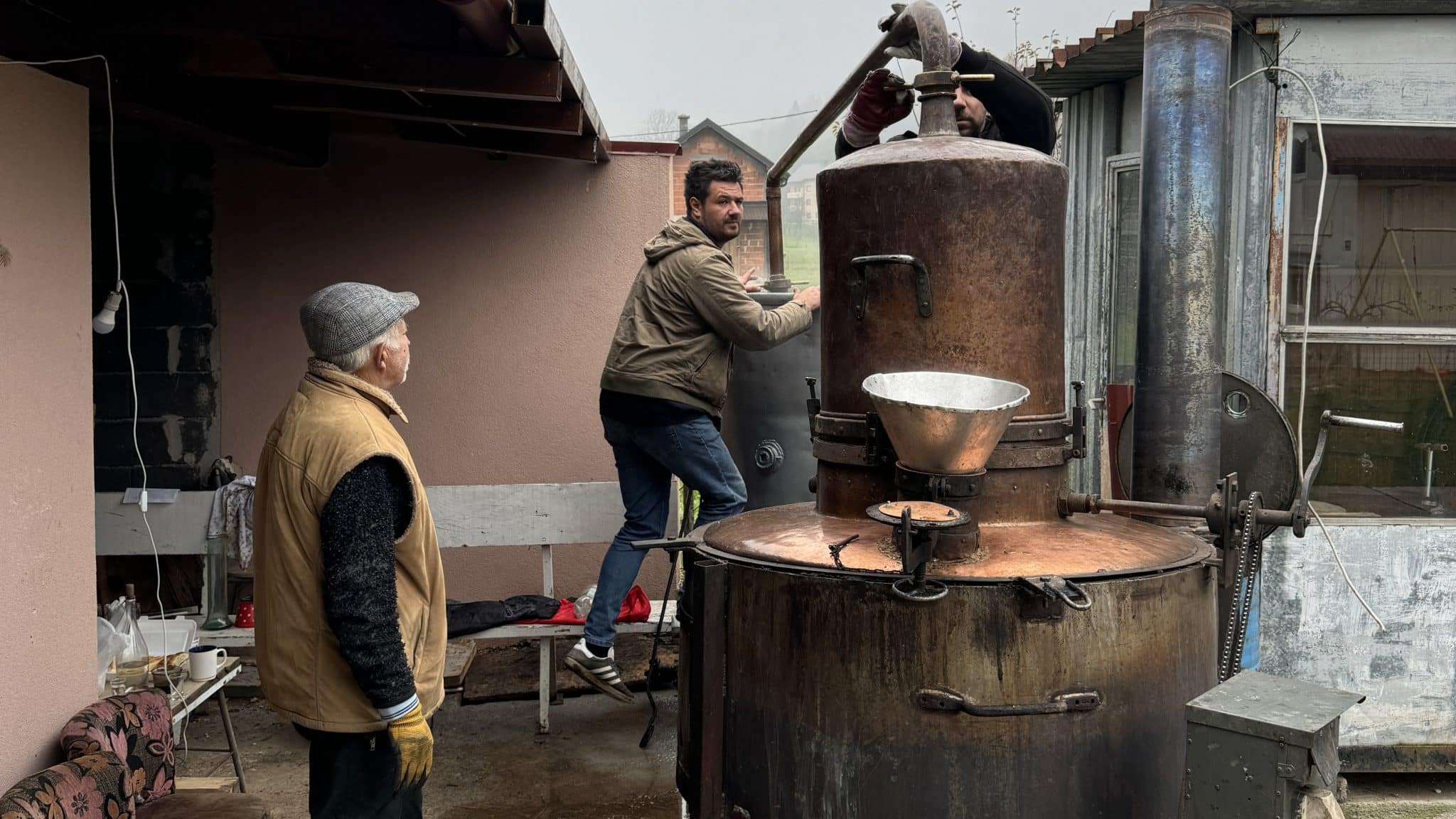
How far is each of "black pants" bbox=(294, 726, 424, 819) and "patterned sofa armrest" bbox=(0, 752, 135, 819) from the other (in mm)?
695

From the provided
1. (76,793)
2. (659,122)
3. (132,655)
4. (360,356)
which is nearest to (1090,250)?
(360,356)

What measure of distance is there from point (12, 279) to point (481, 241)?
3.80 metres

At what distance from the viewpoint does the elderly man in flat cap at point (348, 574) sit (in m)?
2.74

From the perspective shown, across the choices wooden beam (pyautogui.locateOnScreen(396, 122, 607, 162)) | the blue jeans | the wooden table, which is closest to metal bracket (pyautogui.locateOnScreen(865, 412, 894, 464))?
the blue jeans

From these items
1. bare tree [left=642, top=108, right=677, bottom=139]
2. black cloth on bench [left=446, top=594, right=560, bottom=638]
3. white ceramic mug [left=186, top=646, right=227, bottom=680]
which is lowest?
black cloth on bench [left=446, top=594, right=560, bottom=638]

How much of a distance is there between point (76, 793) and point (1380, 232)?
5.13m

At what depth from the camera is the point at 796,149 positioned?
5758 millimetres

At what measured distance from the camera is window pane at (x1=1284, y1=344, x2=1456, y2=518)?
15.8 ft

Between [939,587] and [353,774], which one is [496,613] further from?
[939,587]

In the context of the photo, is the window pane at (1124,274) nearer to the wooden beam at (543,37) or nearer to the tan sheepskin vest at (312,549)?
the wooden beam at (543,37)

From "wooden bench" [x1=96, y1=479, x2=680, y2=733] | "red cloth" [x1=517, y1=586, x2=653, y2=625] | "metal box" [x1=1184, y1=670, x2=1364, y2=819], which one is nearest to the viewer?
"metal box" [x1=1184, y1=670, x2=1364, y2=819]

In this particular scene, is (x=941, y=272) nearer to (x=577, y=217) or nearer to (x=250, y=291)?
(x=577, y=217)

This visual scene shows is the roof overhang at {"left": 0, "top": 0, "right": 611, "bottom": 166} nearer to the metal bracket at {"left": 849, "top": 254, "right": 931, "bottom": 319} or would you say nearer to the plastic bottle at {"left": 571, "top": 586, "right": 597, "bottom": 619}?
the metal bracket at {"left": 849, "top": 254, "right": 931, "bottom": 319}

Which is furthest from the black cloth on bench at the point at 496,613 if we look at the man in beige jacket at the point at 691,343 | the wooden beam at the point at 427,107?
the wooden beam at the point at 427,107
